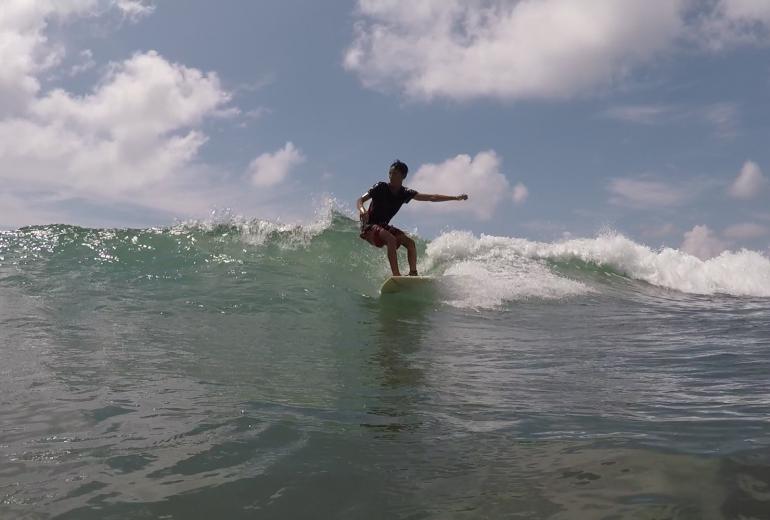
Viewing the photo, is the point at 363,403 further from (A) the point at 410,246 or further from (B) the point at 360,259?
(B) the point at 360,259

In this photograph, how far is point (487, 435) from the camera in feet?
10.7

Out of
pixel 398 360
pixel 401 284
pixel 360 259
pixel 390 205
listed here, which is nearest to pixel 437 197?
pixel 390 205

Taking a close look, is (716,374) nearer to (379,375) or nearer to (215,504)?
(379,375)

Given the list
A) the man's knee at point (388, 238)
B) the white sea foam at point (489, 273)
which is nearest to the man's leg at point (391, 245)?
the man's knee at point (388, 238)

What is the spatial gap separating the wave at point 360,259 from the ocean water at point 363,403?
0.69 metres

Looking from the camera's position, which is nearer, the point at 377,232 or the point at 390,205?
the point at 377,232

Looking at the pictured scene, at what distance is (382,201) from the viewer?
10484mm

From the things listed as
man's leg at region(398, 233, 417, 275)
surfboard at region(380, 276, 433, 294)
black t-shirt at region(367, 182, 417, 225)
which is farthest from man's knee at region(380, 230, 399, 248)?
surfboard at region(380, 276, 433, 294)

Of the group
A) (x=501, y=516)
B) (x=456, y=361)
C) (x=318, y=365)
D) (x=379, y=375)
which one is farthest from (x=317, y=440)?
(x=456, y=361)

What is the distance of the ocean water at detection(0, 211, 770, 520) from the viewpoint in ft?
8.21

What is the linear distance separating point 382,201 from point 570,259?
7.62 metres

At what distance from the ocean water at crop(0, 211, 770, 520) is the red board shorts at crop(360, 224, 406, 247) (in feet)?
3.15

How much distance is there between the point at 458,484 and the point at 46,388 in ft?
9.75

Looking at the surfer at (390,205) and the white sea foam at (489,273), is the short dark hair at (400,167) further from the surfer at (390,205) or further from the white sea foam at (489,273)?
the white sea foam at (489,273)
